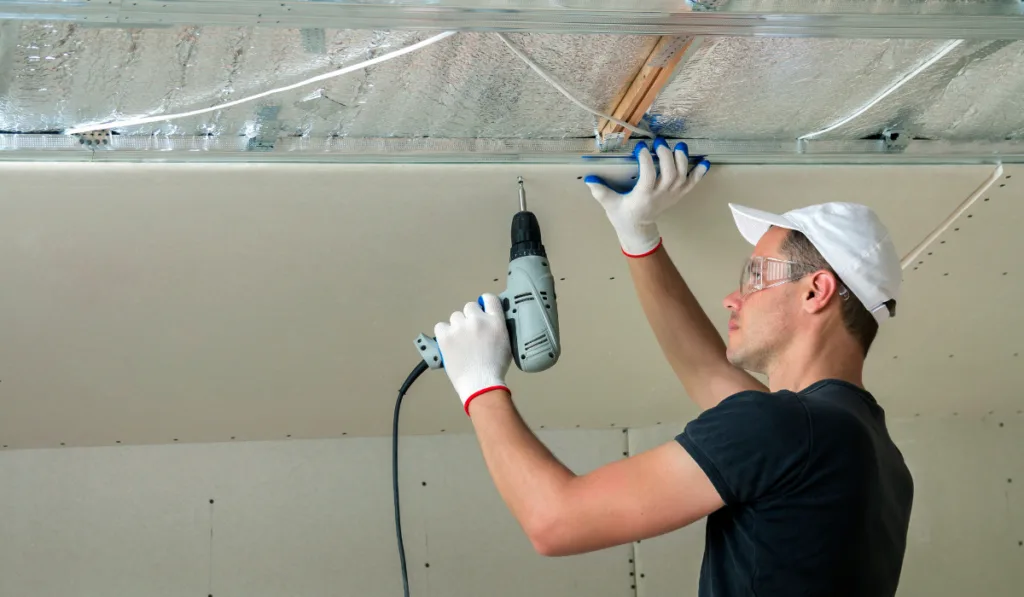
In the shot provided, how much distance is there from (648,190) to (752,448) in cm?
57

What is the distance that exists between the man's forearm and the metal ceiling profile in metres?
0.47

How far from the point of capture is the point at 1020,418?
2.65 meters

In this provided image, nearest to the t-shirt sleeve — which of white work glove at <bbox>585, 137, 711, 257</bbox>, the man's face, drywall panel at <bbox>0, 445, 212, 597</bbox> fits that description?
the man's face

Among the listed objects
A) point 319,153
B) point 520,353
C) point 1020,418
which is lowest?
point 520,353

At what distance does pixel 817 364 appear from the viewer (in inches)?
54.5

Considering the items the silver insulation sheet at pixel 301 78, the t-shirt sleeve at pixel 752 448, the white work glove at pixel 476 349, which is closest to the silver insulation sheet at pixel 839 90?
the silver insulation sheet at pixel 301 78

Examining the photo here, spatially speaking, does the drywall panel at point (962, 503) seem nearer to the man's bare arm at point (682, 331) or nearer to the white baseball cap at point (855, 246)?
the man's bare arm at point (682, 331)

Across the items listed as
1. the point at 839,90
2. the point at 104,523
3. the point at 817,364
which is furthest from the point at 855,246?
the point at 104,523

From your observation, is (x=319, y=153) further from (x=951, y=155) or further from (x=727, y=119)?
(x=951, y=155)

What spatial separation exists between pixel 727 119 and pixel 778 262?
1.00 feet

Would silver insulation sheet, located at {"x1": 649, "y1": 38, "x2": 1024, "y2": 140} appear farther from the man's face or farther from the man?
the man's face

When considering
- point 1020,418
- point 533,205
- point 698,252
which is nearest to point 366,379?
point 533,205

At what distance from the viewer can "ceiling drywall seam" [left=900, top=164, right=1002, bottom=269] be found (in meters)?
1.73

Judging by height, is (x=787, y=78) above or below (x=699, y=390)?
above
